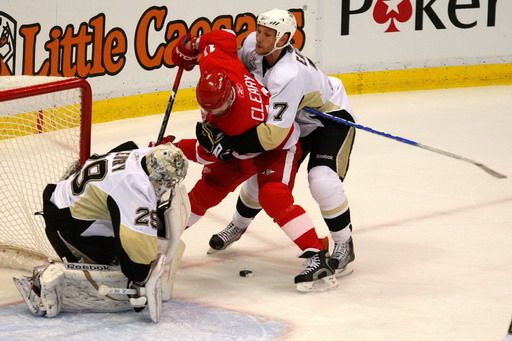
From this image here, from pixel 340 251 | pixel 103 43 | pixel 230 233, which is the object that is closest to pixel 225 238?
pixel 230 233

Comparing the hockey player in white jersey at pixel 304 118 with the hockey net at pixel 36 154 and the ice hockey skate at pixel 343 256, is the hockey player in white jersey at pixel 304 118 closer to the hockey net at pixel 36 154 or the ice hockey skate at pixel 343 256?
the ice hockey skate at pixel 343 256

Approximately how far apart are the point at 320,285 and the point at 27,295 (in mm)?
1108

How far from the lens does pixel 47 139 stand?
13.6 ft

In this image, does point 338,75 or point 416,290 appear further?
point 338,75

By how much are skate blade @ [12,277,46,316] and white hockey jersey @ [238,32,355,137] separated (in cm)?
108

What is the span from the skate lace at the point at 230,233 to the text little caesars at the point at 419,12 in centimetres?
309

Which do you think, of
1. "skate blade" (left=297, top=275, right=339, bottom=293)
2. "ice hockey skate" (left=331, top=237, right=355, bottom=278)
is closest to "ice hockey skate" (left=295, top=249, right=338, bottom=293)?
"skate blade" (left=297, top=275, right=339, bottom=293)

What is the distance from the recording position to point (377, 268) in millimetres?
4020

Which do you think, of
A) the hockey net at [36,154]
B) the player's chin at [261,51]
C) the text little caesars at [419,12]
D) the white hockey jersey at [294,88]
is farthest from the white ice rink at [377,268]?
the text little caesars at [419,12]

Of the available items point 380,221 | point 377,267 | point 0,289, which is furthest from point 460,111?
point 0,289

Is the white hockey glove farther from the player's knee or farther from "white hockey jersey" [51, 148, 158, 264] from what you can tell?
the player's knee

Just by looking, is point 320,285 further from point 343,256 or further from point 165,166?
point 165,166

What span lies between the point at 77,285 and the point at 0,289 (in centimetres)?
49

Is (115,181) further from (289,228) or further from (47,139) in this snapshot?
(47,139)
